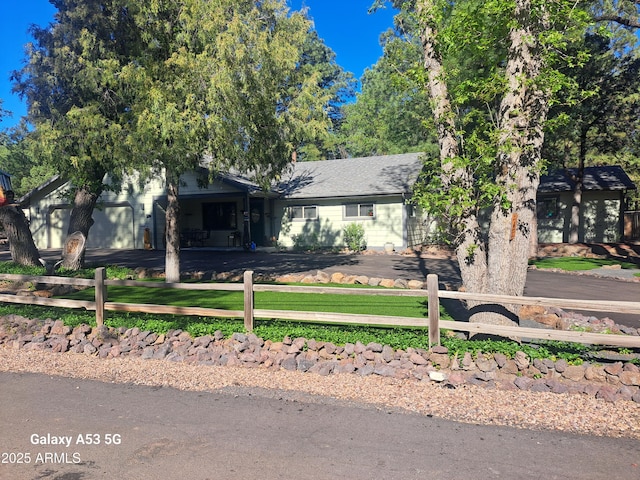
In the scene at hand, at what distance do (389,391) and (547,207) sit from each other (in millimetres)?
22591

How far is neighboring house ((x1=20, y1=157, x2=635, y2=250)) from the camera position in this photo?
22.0 metres

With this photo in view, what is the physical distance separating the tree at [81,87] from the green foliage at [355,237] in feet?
40.9

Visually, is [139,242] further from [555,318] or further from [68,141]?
[555,318]

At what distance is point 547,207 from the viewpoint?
977 inches

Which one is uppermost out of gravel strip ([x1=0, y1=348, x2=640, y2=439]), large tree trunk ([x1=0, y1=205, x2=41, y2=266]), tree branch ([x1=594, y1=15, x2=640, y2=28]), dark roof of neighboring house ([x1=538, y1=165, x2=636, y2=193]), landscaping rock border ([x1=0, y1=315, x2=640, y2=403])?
tree branch ([x1=594, y1=15, x2=640, y2=28])

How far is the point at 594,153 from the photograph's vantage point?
3294cm

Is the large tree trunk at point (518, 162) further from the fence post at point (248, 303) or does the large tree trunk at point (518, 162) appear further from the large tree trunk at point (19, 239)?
the large tree trunk at point (19, 239)

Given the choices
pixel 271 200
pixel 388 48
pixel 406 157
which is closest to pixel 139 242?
pixel 271 200

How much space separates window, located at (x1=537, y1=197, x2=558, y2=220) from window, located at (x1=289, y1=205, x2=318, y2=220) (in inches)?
468

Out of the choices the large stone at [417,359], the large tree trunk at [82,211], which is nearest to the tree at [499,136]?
the large stone at [417,359]

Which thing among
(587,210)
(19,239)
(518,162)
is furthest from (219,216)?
(518,162)

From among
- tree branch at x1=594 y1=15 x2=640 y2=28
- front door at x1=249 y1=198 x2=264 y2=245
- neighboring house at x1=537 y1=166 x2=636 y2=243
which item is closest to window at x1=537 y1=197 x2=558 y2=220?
neighboring house at x1=537 y1=166 x2=636 y2=243

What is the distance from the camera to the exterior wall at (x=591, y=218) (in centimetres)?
2412

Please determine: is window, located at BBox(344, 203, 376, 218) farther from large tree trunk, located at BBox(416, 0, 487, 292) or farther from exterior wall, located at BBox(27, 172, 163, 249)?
large tree trunk, located at BBox(416, 0, 487, 292)
